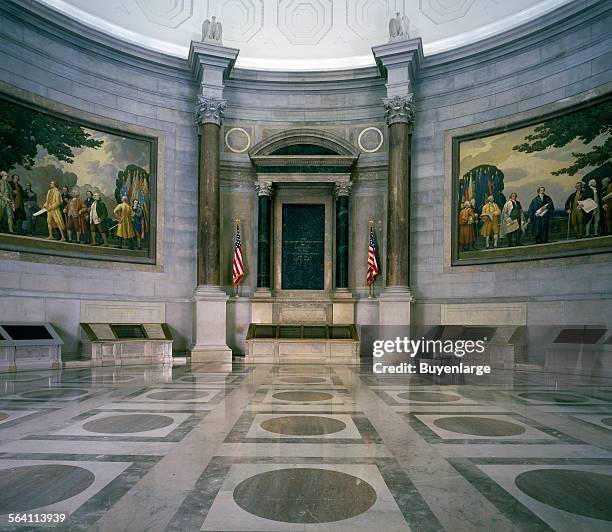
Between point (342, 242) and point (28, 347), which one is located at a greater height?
point (342, 242)

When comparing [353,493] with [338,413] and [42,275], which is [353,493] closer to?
[338,413]

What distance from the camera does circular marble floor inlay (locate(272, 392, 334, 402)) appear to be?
732cm

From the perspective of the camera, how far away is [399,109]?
1460 centimetres

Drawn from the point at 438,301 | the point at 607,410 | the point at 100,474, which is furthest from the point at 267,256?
the point at 100,474

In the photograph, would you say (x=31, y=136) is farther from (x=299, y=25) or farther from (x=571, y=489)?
(x=571, y=489)

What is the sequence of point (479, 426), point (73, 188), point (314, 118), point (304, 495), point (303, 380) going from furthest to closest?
point (314, 118) < point (73, 188) < point (303, 380) < point (479, 426) < point (304, 495)

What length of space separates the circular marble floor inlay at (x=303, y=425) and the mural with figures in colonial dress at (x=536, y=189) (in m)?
9.56

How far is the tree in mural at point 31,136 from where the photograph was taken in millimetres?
12289

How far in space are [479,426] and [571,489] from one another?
6.81 feet

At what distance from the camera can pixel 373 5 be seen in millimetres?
17031

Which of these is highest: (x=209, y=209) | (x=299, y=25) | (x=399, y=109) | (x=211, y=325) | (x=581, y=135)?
(x=299, y=25)

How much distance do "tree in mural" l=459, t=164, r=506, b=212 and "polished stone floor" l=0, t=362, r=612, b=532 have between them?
7.54 m

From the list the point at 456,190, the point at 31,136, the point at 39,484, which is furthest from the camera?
the point at 456,190

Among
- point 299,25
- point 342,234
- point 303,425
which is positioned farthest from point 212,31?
point 303,425
